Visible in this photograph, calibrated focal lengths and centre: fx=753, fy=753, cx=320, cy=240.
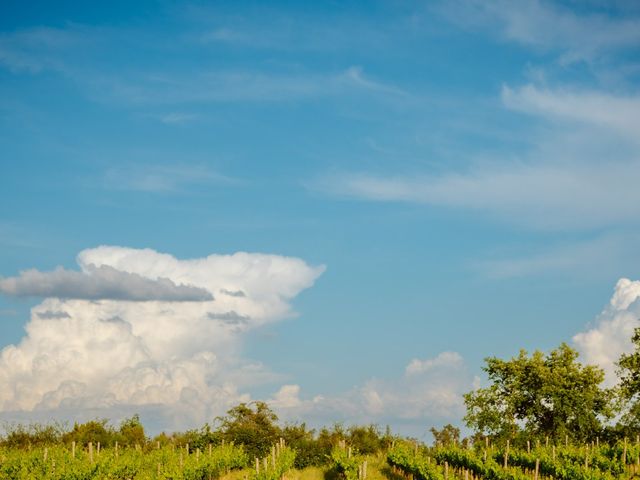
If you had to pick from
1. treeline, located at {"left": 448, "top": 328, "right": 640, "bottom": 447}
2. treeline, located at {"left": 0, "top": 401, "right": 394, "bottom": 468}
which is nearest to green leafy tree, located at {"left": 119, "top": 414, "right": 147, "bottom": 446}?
treeline, located at {"left": 0, "top": 401, "right": 394, "bottom": 468}

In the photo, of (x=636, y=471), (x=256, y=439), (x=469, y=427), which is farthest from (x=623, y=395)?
(x=256, y=439)

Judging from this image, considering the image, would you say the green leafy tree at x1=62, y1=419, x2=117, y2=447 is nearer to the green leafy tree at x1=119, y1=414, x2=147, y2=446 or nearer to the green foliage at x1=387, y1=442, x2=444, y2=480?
the green leafy tree at x1=119, y1=414, x2=147, y2=446

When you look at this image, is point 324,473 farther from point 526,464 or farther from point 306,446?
point 526,464

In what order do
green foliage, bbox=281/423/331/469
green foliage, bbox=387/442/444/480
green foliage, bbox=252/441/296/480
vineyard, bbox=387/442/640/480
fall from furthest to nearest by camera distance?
1. green foliage, bbox=281/423/331/469
2. green foliage, bbox=252/441/296/480
3. green foliage, bbox=387/442/444/480
4. vineyard, bbox=387/442/640/480

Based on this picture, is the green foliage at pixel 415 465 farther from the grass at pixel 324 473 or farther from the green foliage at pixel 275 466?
the green foliage at pixel 275 466

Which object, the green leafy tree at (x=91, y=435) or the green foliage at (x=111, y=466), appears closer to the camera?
the green foliage at (x=111, y=466)

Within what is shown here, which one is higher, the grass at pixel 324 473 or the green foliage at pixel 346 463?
the green foliage at pixel 346 463

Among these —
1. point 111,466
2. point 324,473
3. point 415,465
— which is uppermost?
point 415,465

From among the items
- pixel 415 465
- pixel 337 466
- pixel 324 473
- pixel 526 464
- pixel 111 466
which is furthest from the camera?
pixel 324 473

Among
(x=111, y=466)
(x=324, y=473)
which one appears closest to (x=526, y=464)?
(x=324, y=473)

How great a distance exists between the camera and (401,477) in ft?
133

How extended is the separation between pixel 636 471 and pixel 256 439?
79.4 feet

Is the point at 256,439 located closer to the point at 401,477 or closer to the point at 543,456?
the point at 401,477

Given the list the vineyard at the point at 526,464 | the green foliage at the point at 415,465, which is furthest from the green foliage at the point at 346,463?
the vineyard at the point at 526,464
